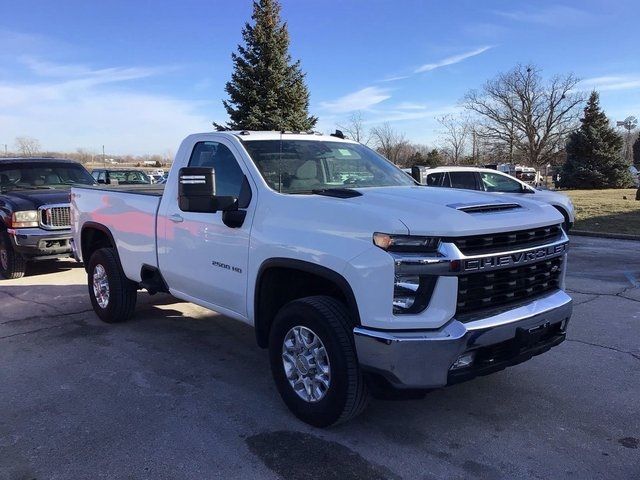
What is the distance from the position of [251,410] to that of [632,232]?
12.7 metres

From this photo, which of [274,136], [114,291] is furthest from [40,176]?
[274,136]

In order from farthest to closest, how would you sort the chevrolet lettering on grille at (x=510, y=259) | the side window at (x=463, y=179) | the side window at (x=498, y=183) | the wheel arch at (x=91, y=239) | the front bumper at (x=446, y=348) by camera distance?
the side window at (x=498, y=183), the side window at (x=463, y=179), the wheel arch at (x=91, y=239), the chevrolet lettering on grille at (x=510, y=259), the front bumper at (x=446, y=348)

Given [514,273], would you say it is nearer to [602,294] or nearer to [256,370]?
[256,370]

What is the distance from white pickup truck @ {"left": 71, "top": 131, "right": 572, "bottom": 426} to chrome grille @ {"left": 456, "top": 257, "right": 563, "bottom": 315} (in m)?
0.01

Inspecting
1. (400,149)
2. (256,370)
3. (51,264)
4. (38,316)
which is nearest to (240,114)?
(51,264)

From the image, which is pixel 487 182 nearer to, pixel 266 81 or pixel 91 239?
pixel 91 239

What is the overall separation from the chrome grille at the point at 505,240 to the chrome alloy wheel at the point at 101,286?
433 centimetres

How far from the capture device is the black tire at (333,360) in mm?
3320

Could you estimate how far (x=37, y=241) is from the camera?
856 centimetres

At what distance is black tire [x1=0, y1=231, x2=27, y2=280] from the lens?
8898mm

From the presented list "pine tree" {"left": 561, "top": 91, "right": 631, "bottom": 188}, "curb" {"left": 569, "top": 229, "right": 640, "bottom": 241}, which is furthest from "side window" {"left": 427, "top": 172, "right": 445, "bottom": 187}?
"pine tree" {"left": 561, "top": 91, "right": 631, "bottom": 188}

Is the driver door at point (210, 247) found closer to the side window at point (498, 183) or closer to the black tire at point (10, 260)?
the black tire at point (10, 260)

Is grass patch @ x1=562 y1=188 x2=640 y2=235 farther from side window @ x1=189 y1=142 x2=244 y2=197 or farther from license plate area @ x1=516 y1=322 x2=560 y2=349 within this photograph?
side window @ x1=189 y1=142 x2=244 y2=197

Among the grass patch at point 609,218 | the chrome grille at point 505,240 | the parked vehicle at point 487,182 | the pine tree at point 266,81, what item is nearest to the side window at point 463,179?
the parked vehicle at point 487,182
